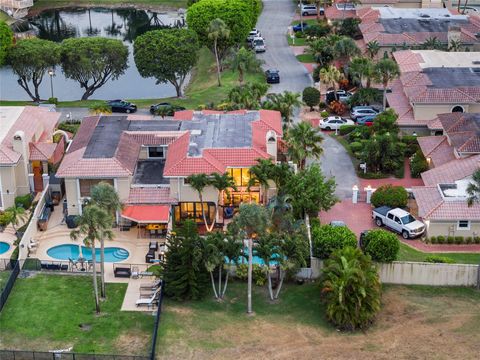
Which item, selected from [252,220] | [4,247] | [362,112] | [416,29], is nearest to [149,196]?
[4,247]

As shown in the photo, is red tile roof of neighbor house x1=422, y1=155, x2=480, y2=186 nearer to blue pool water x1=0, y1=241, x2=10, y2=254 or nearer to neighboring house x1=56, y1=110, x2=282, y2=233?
neighboring house x1=56, y1=110, x2=282, y2=233

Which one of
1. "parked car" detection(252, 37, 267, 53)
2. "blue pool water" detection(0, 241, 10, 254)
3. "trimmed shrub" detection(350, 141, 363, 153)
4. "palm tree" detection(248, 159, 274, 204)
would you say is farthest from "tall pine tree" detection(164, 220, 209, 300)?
"parked car" detection(252, 37, 267, 53)

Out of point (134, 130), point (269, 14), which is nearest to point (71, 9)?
point (269, 14)

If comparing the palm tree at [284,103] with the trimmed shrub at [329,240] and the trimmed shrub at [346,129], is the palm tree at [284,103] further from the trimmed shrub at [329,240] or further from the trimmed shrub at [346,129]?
the trimmed shrub at [329,240]

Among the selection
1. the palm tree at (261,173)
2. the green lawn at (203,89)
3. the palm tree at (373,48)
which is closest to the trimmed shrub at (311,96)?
the green lawn at (203,89)

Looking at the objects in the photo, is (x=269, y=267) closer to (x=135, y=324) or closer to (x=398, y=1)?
(x=135, y=324)
